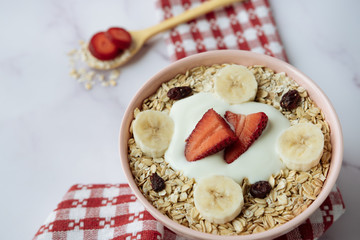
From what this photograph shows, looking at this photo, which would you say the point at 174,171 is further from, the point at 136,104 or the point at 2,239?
the point at 2,239

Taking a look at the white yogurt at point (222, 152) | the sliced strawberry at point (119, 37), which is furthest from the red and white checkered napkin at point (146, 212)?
the white yogurt at point (222, 152)

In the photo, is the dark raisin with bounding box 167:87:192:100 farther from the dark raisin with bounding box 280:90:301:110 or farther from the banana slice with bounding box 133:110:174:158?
the dark raisin with bounding box 280:90:301:110

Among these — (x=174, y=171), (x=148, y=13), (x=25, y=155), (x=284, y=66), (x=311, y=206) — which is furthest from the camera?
(x=148, y=13)

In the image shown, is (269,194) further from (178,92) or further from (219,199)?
(178,92)

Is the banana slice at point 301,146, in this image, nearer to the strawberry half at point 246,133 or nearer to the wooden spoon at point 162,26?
the strawberry half at point 246,133

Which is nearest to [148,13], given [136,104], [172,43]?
[172,43]
